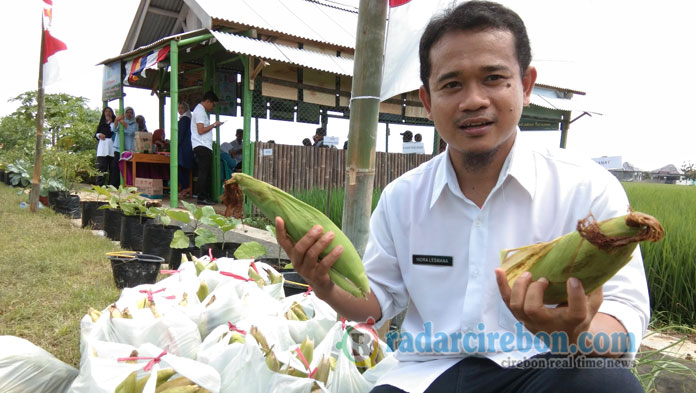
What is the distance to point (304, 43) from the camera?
8.30 metres

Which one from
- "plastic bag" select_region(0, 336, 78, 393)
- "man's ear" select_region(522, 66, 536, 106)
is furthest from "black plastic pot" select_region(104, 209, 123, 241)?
"man's ear" select_region(522, 66, 536, 106)

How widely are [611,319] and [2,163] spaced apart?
18.7 meters

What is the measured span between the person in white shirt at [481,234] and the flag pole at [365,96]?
0.44 metres

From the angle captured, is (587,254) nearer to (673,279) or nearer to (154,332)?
(154,332)

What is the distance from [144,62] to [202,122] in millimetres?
1944

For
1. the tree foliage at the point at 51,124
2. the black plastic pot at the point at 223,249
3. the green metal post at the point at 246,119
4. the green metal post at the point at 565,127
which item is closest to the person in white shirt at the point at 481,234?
the black plastic pot at the point at 223,249

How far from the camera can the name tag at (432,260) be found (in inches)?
61.0

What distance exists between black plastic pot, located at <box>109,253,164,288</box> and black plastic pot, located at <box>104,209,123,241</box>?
258cm

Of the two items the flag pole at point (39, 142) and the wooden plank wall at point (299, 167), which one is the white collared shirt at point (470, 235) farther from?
the flag pole at point (39, 142)

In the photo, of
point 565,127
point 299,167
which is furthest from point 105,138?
point 565,127

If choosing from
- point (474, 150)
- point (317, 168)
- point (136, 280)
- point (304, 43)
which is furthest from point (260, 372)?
point (304, 43)

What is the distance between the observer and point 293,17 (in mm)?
9062

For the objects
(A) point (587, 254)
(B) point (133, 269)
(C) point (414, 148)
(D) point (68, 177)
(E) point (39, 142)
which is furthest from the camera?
(C) point (414, 148)

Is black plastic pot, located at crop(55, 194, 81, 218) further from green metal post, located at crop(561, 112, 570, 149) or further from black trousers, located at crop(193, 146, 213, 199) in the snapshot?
green metal post, located at crop(561, 112, 570, 149)
